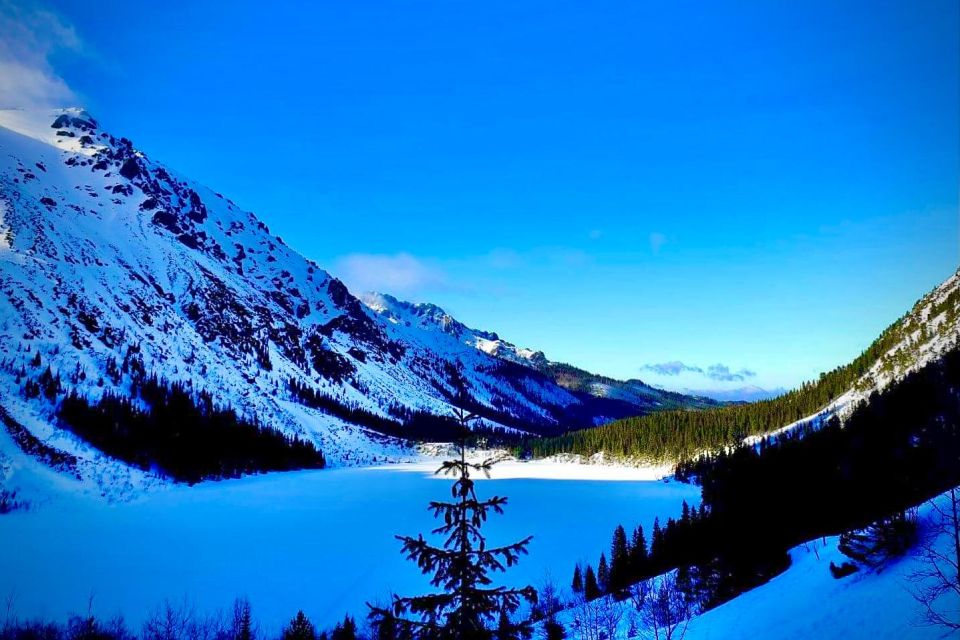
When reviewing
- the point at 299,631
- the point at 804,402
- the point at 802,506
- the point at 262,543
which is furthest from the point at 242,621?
the point at 804,402

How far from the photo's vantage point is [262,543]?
54.3m

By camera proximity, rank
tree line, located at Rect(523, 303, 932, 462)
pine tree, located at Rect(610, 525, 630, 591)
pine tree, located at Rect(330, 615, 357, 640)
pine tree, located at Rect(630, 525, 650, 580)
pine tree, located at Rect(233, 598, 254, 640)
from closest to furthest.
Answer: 1. pine tree, located at Rect(330, 615, 357, 640)
2. pine tree, located at Rect(233, 598, 254, 640)
3. pine tree, located at Rect(610, 525, 630, 591)
4. pine tree, located at Rect(630, 525, 650, 580)
5. tree line, located at Rect(523, 303, 932, 462)

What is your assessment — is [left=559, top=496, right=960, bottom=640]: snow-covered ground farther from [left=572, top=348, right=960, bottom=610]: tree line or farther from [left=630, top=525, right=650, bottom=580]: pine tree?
[left=630, top=525, right=650, bottom=580]: pine tree

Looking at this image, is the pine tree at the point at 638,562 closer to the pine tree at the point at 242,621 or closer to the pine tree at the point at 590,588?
the pine tree at the point at 590,588

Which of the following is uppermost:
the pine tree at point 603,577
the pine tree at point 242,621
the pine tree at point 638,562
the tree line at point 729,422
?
the tree line at point 729,422

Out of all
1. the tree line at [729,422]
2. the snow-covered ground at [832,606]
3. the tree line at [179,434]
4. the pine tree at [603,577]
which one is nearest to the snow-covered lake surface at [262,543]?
the pine tree at [603,577]

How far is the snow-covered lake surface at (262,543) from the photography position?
3847 cm

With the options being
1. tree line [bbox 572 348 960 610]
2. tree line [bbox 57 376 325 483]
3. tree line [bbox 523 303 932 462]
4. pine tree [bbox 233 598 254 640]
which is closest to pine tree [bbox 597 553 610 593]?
tree line [bbox 572 348 960 610]

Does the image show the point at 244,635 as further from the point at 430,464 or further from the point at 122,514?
the point at 430,464

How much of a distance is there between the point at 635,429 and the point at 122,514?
129074mm

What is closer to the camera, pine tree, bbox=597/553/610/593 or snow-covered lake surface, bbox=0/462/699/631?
snow-covered lake surface, bbox=0/462/699/631

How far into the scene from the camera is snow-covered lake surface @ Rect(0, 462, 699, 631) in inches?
1515

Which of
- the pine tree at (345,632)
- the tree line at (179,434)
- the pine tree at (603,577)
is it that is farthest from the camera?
the tree line at (179,434)

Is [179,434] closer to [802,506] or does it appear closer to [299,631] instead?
[299,631]
